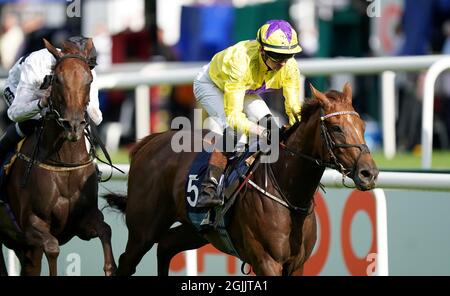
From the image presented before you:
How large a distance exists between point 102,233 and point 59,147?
0.59 metres

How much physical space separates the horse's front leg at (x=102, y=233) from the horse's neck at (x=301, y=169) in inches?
44.5

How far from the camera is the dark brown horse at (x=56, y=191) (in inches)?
266

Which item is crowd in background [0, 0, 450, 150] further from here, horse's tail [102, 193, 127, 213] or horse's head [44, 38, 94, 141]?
horse's head [44, 38, 94, 141]

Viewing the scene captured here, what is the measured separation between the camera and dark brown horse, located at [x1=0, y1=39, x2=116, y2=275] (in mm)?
6754

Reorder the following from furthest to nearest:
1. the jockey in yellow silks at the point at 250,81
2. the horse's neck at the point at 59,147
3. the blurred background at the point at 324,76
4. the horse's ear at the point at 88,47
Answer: the horse's neck at the point at 59,147 < the horse's ear at the point at 88,47 < the blurred background at the point at 324,76 < the jockey in yellow silks at the point at 250,81

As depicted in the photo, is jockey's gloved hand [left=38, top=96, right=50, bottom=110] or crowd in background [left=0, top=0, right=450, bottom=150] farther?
crowd in background [left=0, top=0, right=450, bottom=150]

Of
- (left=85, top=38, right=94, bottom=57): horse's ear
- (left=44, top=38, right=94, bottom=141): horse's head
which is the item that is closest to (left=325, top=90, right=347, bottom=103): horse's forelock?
(left=44, top=38, right=94, bottom=141): horse's head

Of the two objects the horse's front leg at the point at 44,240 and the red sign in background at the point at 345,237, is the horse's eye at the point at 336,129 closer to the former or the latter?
the red sign in background at the point at 345,237

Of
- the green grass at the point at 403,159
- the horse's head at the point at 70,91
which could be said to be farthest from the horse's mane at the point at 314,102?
the green grass at the point at 403,159

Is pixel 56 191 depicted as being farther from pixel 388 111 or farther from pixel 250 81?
pixel 388 111

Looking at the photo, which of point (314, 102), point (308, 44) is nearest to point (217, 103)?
point (314, 102)

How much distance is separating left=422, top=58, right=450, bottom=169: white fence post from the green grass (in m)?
2.41

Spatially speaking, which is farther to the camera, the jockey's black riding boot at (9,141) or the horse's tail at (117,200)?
the horse's tail at (117,200)
